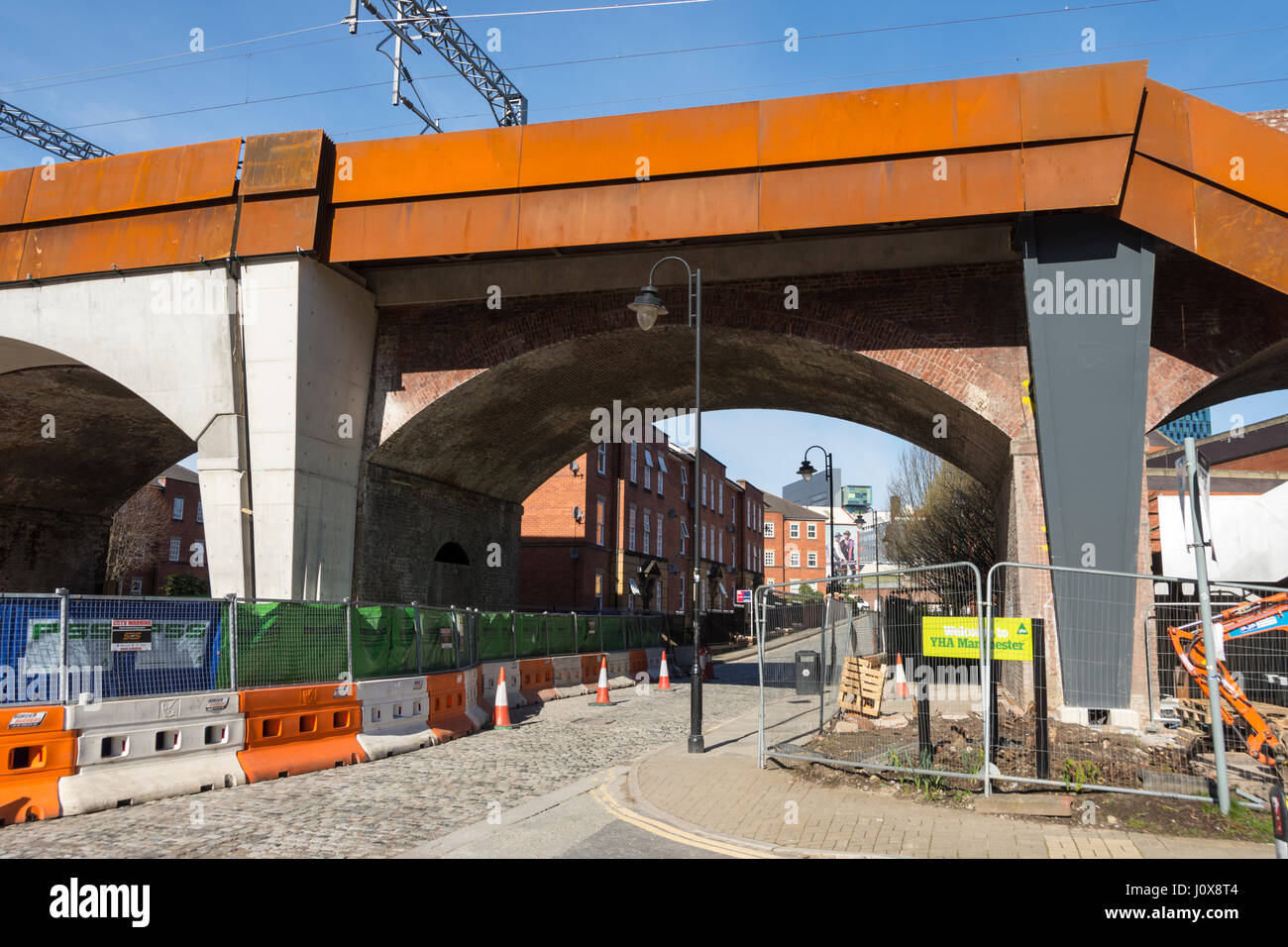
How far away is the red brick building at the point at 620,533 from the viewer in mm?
38500

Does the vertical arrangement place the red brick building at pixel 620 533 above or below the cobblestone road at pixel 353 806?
above

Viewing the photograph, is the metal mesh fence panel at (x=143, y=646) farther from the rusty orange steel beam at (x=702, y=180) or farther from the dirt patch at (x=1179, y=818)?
the dirt patch at (x=1179, y=818)

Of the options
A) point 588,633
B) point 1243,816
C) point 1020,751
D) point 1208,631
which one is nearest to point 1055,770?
point 1020,751

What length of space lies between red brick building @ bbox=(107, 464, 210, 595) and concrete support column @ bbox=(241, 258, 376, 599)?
124ft

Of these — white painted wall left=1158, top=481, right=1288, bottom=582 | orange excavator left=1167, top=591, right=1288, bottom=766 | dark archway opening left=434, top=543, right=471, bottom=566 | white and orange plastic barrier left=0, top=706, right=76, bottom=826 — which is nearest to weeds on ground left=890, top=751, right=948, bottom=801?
orange excavator left=1167, top=591, right=1288, bottom=766

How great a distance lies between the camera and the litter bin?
54.3ft

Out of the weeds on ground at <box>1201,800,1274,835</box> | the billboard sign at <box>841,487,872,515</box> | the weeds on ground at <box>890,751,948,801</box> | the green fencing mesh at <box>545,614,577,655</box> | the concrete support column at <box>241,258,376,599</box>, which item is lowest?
the weeds on ground at <box>890,751,948,801</box>

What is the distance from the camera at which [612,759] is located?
11477mm

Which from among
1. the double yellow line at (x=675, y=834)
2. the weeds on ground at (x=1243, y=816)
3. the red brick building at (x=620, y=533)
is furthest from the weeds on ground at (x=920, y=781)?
the red brick building at (x=620, y=533)

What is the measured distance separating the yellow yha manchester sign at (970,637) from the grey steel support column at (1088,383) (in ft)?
15.6

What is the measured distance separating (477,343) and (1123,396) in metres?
11.3

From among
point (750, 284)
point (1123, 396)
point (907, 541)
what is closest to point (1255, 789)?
point (1123, 396)

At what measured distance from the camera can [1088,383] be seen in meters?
13.3

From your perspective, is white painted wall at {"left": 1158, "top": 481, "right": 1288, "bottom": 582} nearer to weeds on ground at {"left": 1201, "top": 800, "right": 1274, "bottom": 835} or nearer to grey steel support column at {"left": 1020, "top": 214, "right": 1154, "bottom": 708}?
grey steel support column at {"left": 1020, "top": 214, "right": 1154, "bottom": 708}
